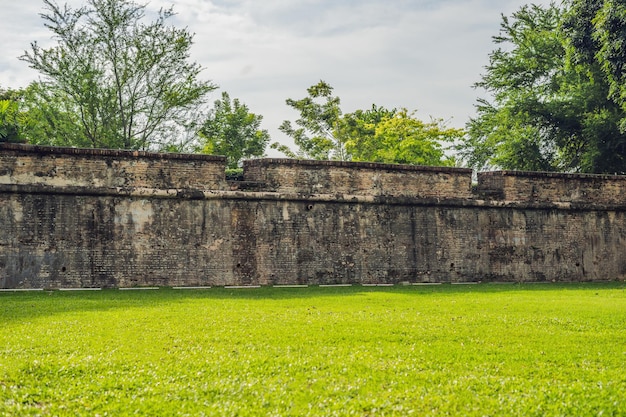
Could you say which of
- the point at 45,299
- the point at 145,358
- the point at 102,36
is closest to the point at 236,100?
the point at 102,36

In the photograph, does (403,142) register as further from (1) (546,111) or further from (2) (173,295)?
(2) (173,295)

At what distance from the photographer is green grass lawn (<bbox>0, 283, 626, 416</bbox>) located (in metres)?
4.29

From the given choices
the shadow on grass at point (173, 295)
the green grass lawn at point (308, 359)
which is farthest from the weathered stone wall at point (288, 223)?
the green grass lawn at point (308, 359)

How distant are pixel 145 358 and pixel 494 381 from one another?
2673mm

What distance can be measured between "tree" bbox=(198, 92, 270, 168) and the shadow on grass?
663 inches

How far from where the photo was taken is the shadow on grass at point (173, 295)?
25.9 ft

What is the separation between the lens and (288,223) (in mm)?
12133

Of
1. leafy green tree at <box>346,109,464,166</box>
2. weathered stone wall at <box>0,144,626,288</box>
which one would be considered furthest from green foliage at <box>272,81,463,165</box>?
weathered stone wall at <box>0,144,626,288</box>

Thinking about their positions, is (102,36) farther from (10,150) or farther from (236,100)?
(10,150)

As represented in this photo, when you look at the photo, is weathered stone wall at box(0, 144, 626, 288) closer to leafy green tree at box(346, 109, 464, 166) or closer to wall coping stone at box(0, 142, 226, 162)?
wall coping stone at box(0, 142, 226, 162)

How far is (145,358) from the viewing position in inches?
205

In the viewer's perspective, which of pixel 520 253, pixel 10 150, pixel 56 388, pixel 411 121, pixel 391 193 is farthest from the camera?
pixel 411 121

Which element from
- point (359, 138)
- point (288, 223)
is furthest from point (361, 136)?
point (288, 223)

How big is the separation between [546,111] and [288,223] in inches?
528
